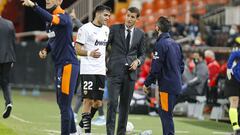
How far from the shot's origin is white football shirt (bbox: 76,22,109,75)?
1363cm

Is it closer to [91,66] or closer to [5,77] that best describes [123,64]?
[91,66]

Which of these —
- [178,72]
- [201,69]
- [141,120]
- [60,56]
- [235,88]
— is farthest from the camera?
[201,69]

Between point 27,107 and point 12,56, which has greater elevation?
point 12,56

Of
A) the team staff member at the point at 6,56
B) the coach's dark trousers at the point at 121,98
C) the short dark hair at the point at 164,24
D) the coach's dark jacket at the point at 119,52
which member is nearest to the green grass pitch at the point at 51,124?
the team staff member at the point at 6,56

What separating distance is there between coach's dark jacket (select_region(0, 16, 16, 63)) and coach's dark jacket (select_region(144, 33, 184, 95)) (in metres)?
→ 4.60

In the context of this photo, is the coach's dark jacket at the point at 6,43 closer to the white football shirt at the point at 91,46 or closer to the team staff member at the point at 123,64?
the team staff member at the point at 123,64

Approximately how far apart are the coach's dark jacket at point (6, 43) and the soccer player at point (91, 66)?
3686 millimetres

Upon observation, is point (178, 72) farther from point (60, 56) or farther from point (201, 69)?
point (201, 69)

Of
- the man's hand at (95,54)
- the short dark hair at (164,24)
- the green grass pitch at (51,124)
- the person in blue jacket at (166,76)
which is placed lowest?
the green grass pitch at (51,124)

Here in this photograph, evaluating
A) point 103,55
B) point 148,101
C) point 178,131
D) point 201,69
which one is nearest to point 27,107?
point 148,101

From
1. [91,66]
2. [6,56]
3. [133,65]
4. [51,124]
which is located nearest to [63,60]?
[91,66]

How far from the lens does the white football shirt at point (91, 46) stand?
13.6 metres

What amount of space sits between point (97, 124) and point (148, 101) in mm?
5273

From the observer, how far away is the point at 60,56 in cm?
1230
